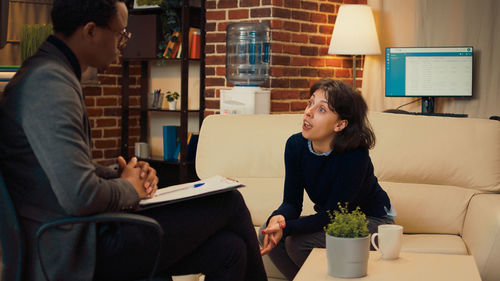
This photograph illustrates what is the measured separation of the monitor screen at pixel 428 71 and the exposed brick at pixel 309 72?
1.70 ft

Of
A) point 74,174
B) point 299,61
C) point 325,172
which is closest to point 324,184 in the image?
point 325,172

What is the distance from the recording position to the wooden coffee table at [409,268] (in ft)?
5.65

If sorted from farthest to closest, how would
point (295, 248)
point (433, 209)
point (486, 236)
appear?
point (433, 209) → point (486, 236) → point (295, 248)

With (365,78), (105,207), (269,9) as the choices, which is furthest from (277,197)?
(365,78)

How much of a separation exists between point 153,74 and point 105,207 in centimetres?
405

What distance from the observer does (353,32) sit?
4.55 meters

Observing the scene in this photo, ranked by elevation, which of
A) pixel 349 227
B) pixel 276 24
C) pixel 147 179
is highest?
pixel 276 24

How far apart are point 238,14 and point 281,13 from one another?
1.03 feet

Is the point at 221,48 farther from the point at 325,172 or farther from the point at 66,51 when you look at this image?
the point at 66,51

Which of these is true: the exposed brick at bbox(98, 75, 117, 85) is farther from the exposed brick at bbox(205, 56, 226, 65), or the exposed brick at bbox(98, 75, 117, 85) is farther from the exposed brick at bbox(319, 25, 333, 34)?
the exposed brick at bbox(319, 25, 333, 34)

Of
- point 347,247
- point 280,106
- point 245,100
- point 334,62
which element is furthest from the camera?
point 334,62

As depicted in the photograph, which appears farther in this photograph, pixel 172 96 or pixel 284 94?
pixel 172 96

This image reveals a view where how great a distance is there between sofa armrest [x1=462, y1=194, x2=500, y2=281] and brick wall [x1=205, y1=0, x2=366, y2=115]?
2068 mm

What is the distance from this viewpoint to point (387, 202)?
2.38 meters
